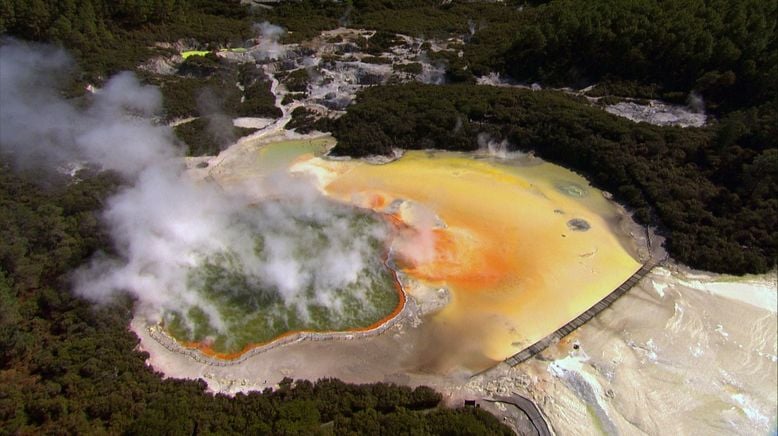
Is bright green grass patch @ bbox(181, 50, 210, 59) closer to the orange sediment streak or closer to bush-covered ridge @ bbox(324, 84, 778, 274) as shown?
bush-covered ridge @ bbox(324, 84, 778, 274)

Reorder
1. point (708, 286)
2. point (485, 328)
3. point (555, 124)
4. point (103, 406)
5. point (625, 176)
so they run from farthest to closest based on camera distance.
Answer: point (555, 124) → point (625, 176) → point (708, 286) → point (485, 328) → point (103, 406)

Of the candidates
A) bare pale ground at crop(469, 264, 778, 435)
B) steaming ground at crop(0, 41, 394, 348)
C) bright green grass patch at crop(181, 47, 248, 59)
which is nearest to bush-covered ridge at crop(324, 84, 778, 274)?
bare pale ground at crop(469, 264, 778, 435)

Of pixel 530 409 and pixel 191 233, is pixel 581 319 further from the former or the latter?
pixel 191 233

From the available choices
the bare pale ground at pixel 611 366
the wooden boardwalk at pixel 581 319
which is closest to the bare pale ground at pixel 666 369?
the bare pale ground at pixel 611 366

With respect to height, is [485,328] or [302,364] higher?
[485,328]

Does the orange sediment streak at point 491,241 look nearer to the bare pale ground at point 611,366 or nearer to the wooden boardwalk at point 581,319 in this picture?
the wooden boardwalk at point 581,319

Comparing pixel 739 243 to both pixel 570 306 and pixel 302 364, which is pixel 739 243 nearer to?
pixel 570 306

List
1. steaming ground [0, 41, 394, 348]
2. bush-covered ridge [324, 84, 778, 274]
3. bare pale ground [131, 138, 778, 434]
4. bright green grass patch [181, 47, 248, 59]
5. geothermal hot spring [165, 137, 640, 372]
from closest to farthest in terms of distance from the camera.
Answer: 1. bare pale ground [131, 138, 778, 434]
2. geothermal hot spring [165, 137, 640, 372]
3. steaming ground [0, 41, 394, 348]
4. bush-covered ridge [324, 84, 778, 274]
5. bright green grass patch [181, 47, 248, 59]

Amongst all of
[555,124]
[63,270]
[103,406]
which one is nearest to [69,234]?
[63,270]
